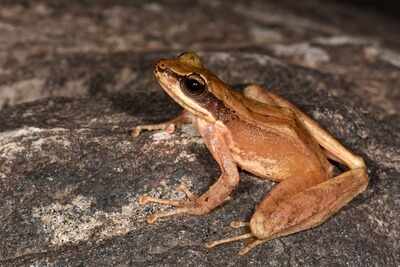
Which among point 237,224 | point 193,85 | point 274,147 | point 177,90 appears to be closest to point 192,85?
point 193,85

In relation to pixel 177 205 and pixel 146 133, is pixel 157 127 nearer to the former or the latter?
pixel 146 133

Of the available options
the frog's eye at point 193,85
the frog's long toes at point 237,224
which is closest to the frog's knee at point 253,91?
the frog's eye at point 193,85

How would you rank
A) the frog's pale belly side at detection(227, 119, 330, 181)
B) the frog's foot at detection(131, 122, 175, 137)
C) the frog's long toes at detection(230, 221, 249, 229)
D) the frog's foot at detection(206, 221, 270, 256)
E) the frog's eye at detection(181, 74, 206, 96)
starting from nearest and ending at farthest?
the frog's foot at detection(206, 221, 270, 256) < the frog's long toes at detection(230, 221, 249, 229) < the frog's eye at detection(181, 74, 206, 96) < the frog's pale belly side at detection(227, 119, 330, 181) < the frog's foot at detection(131, 122, 175, 137)

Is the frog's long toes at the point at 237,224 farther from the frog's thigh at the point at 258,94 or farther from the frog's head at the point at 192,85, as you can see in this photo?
the frog's thigh at the point at 258,94

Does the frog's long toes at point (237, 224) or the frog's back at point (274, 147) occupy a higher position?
the frog's back at point (274, 147)

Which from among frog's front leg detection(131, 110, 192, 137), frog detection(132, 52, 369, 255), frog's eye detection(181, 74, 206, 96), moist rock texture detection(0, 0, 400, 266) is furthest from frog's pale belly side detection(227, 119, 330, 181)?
frog's front leg detection(131, 110, 192, 137)

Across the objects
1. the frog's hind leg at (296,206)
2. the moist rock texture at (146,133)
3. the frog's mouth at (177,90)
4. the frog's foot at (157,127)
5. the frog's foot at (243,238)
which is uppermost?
the frog's mouth at (177,90)

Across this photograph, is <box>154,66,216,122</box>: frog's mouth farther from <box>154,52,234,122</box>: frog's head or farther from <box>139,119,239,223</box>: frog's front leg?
<box>139,119,239,223</box>: frog's front leg
